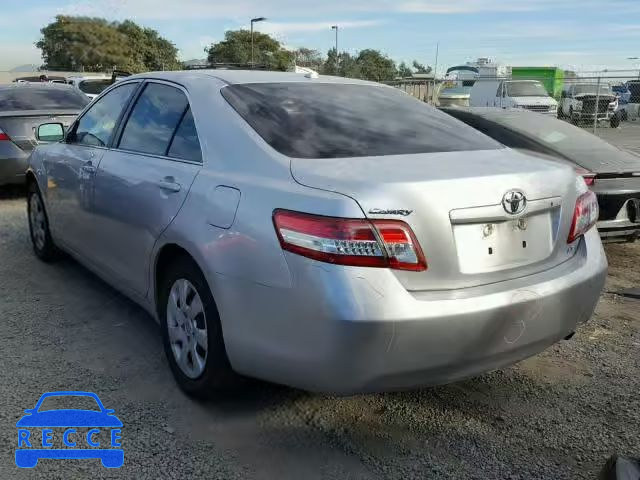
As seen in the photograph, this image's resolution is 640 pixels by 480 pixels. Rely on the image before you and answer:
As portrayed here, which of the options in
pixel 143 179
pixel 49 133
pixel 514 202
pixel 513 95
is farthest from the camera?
pixel 513 95

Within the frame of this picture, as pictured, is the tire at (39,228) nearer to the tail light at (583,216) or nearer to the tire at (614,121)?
the tail light at (583,216)

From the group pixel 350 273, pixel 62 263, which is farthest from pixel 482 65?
pixel 350 273

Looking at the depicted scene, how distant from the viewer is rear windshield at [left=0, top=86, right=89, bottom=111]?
8.47 meters

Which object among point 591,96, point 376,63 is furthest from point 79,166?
point 376,63

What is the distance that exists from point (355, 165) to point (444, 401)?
1340mm

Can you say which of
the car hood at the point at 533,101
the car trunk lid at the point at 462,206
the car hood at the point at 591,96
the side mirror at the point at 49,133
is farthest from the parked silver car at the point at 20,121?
the car hood at the point at 591,96

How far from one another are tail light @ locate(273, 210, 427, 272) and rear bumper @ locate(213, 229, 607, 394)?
4cm

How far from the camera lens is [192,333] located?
3.11 m

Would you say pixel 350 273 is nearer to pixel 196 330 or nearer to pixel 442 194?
pixel 442 194

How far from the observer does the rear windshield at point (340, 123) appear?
9.64 feet

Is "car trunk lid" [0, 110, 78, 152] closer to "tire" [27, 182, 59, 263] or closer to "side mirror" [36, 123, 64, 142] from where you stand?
"tire" [27, 182, 59, 263]

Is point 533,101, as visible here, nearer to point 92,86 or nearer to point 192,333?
point 92,86

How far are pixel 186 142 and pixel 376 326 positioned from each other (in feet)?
5.12

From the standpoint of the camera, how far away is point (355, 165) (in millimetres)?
2711
